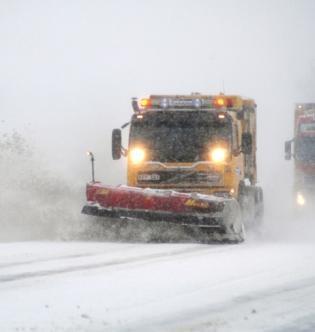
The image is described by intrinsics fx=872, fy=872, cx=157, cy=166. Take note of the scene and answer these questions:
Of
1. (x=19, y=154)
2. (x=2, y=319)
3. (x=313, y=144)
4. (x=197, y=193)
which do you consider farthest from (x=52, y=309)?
(x=313, y=144)

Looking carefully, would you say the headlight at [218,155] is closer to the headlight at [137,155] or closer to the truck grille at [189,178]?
the truck grille at [189,178]

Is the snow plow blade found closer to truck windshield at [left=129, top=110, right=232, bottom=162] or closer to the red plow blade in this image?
the red plow blade

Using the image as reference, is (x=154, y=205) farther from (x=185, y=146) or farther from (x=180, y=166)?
(x=185, y=146)

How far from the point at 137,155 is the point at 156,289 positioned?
630cm

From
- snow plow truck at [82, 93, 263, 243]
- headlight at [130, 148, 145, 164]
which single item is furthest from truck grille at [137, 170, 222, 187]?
headlight at [130, 148, 145, 164]

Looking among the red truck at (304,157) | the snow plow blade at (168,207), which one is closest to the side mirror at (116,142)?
the snow plow blade at (168,207)

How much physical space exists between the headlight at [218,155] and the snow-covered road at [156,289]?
2.27 m

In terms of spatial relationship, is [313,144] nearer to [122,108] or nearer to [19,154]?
[19,154]

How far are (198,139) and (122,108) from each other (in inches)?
834

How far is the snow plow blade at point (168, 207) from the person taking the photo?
42.5 feet

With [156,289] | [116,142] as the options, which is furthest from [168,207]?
[156,289]

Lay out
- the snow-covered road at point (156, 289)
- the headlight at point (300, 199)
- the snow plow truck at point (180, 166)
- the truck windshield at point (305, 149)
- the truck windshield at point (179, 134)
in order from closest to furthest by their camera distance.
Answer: the snow-covered road at point (156, 289) → the snow plow truck at point (180, 166) → the truck windshield at point (179, 134) → the headlight at point (300, 199) → the truck windshield at point (305, 149)

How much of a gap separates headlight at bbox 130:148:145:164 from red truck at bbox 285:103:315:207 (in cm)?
660

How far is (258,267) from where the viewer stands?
10.0 meters
